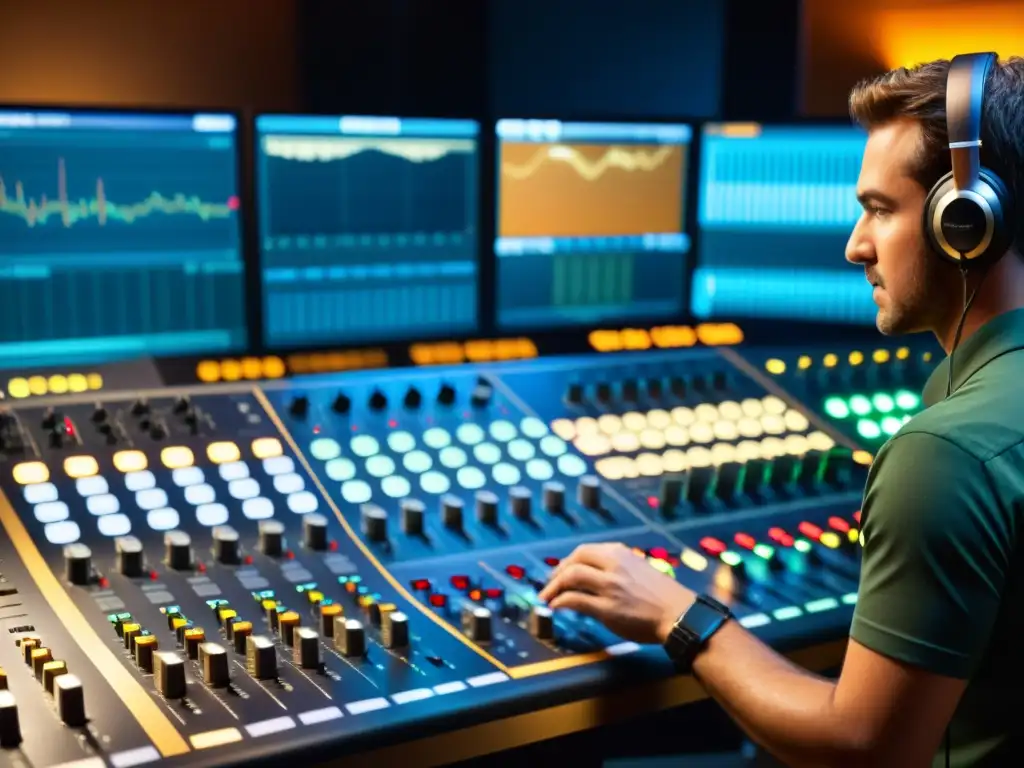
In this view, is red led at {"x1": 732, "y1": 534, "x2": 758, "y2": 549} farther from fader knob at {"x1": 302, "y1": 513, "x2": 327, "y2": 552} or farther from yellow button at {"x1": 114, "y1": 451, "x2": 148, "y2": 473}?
yellow button at {"x1": 114, "y1": 451, "x2": 148, "y2": 473}

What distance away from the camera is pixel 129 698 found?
1175 mm

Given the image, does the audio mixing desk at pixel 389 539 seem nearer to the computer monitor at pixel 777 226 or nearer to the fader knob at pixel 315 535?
the fader knob at pixel 315 535

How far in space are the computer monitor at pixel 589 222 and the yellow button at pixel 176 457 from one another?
2.44ft

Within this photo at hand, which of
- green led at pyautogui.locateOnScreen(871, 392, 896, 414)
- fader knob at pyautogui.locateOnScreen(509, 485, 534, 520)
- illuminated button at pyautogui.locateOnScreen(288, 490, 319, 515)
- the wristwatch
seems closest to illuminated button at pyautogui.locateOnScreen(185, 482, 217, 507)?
illuminated button at pyautogui.locateOnScreen(288, 490, 319, 515)

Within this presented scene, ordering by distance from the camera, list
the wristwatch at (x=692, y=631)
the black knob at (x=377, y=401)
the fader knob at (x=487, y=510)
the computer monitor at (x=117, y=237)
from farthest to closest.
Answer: the black knob at (x=377, y=401), the computer monitor at (x=117, y=237), the fader knob at (x=487, y=510), the wristwatch at (x=692, y=631)

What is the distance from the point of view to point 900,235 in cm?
122

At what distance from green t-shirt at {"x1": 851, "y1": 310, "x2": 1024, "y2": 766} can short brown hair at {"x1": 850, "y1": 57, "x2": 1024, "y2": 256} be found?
21cm

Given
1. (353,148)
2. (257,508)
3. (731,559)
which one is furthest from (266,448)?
(731,559)

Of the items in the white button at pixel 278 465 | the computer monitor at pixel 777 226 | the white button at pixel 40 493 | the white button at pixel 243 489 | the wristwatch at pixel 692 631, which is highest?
the computer monitor at pixel 777 226

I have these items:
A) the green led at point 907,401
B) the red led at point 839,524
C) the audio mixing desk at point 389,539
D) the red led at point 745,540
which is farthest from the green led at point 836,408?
the red led at point 745,540

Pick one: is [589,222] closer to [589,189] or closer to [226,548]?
[589,189]

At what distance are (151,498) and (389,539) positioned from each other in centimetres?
33

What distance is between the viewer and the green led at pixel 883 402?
2178 millimetres

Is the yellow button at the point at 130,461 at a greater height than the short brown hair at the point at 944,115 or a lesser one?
lesser
